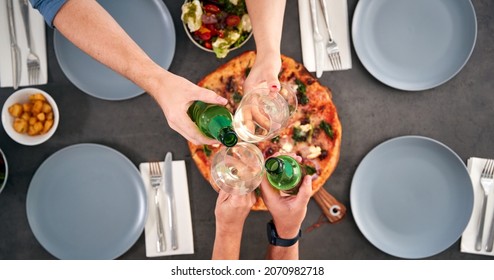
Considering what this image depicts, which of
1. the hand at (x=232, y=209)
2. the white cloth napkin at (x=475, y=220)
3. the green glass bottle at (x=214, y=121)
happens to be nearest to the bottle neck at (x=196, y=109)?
the green glass bottle at (x=214, y=121)

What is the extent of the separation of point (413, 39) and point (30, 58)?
125cm

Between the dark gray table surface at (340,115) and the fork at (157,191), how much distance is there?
0.05 m

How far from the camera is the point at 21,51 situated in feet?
4.94

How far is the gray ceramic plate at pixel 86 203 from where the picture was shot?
1.51 meters

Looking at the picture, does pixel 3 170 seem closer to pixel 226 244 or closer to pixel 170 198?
pixel 170 198

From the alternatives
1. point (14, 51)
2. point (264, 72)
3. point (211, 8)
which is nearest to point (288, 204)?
point (264, 72)

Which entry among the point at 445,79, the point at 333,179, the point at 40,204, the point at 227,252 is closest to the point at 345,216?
the point at 333,179

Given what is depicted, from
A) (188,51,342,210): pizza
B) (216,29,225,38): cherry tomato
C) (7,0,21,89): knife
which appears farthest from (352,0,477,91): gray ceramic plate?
(7,0,21,89): knife

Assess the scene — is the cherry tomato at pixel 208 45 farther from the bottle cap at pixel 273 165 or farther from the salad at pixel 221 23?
the bottle cap at pixel 273 165

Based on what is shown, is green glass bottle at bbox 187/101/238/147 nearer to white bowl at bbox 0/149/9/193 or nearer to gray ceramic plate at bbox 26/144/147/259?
gray ceramic plate at bbox 26/144/147/259

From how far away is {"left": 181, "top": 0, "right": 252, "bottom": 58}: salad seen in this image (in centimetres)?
144

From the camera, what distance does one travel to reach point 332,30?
1506 millimetres

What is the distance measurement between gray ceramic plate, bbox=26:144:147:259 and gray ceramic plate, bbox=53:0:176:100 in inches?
7.7

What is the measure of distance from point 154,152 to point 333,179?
0.60 m
